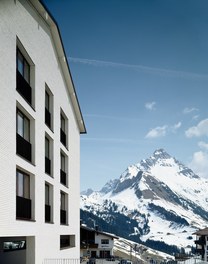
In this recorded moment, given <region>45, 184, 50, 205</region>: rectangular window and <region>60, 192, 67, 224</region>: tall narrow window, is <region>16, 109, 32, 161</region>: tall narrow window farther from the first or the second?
<region>60, 192, 67, 224</region>: tall narrow window

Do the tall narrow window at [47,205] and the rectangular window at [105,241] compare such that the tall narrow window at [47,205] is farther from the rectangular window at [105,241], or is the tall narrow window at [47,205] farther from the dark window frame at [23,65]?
the rectangular window at [105,241]

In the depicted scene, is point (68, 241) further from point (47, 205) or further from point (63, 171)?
point (47, 205)

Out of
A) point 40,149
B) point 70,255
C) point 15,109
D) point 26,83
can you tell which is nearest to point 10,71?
point 15,109

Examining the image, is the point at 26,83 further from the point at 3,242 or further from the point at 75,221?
the point at 75,221

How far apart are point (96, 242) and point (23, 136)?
87198 mm

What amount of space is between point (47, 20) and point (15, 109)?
916 cm

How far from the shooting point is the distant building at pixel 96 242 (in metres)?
103

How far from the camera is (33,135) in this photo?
82.8 ft

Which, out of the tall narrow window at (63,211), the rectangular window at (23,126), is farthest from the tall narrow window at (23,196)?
the tall narrow window at (63,211)

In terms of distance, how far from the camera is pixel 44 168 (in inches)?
1083

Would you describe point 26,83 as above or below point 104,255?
above

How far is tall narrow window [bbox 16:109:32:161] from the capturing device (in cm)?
2314

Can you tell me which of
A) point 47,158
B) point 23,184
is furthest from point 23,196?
point 47,158

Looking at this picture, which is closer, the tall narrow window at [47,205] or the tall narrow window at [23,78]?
the tall narrow window at [23,78]
